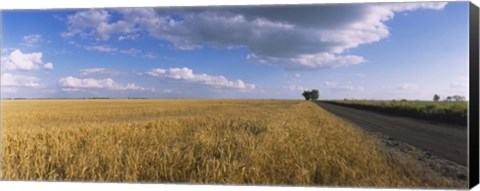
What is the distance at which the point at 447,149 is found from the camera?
8.46 metres

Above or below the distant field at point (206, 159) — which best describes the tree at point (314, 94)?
above

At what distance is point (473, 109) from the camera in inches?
297

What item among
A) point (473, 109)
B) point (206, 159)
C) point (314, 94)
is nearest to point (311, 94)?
point (314, 94)

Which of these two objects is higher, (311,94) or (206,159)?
(311,94)

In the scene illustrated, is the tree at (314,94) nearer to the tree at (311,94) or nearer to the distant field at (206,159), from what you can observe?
the tree at (311,94)

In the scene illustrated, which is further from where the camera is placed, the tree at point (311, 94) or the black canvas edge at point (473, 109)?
the tree at point (311, 94)

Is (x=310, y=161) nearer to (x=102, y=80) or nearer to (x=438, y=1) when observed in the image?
(x=438, y=1)

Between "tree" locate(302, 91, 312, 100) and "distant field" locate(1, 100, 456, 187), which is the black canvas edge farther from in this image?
"tree" locate(302, 91, 312, 100)

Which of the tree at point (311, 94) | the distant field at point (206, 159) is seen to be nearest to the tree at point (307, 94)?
the tree at point (311, 94)

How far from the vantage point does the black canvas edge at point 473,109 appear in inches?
297

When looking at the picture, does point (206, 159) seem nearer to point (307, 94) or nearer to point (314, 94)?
point (307, 94)

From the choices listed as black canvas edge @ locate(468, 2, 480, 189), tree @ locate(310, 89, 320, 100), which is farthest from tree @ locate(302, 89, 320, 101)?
black canvas edge @ locate(468, 2, 480, 189)

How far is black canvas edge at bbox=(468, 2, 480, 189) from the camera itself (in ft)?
24.7

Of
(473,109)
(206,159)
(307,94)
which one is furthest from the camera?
(307,94)
